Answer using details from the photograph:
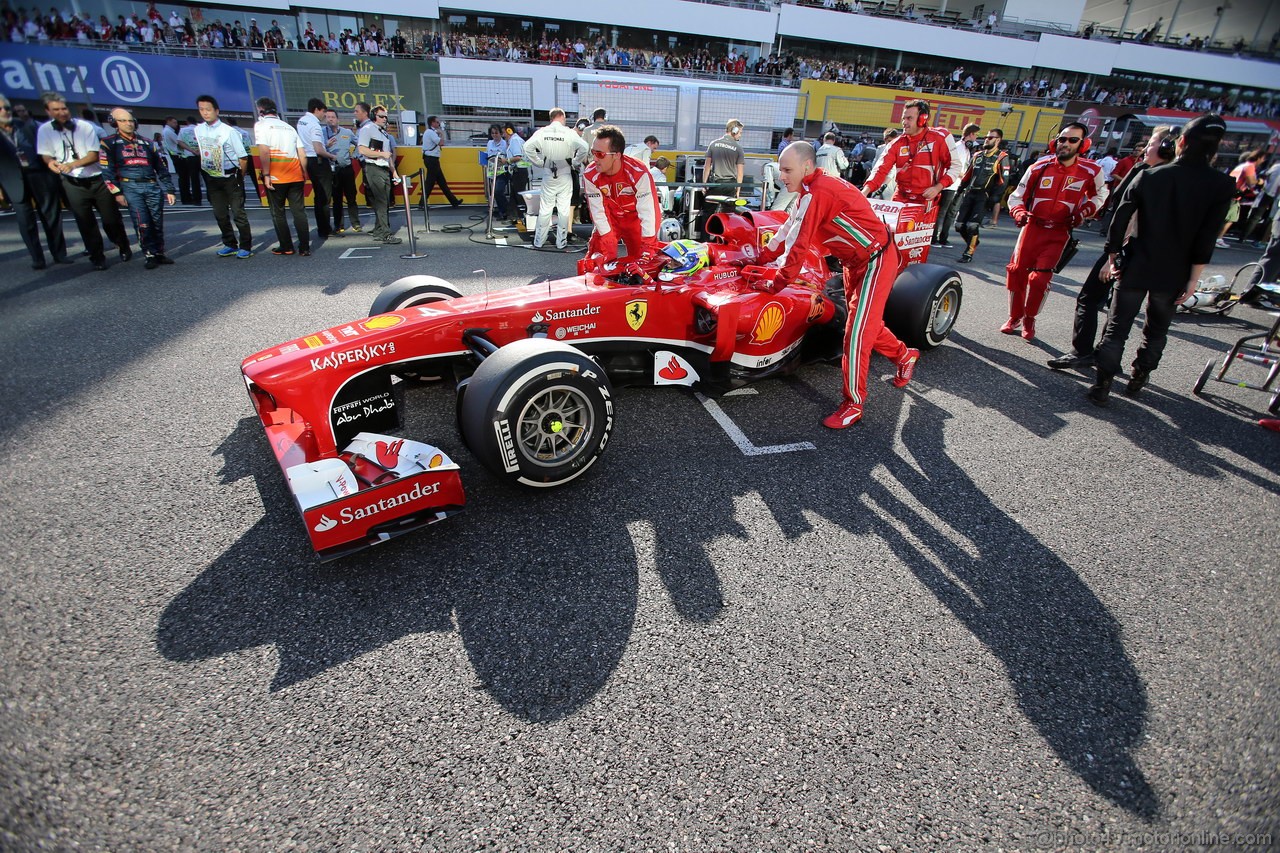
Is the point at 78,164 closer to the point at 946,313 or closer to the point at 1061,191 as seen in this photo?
the point at 946,313

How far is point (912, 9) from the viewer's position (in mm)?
38656

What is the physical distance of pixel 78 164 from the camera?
22.5ft

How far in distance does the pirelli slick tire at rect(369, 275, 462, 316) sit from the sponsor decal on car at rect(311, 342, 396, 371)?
805 mm

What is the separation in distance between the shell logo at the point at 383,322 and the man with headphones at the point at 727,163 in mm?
7585

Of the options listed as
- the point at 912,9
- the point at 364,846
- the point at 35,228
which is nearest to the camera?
the point at 364,846

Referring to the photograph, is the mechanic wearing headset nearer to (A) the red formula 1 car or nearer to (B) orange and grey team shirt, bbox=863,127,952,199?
(B) orange and grey team shirt, bbox=863,127,952,199

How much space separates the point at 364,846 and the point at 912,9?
164ft

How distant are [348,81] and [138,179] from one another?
999cm

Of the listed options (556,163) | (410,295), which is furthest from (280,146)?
(410,295)

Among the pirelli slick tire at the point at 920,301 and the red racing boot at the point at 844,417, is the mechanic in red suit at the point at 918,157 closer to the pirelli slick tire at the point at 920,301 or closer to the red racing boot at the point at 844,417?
the pirelli slick tire at the point at 920,301

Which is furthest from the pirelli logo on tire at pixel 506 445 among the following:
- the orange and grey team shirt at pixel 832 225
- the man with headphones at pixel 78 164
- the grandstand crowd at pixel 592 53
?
the grandstand crowd at pixel 592 53

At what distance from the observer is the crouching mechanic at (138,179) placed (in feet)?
23.2

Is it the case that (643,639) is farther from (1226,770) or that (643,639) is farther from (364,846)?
(1226,770)

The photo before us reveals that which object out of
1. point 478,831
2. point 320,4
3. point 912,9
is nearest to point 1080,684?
point 478,831
